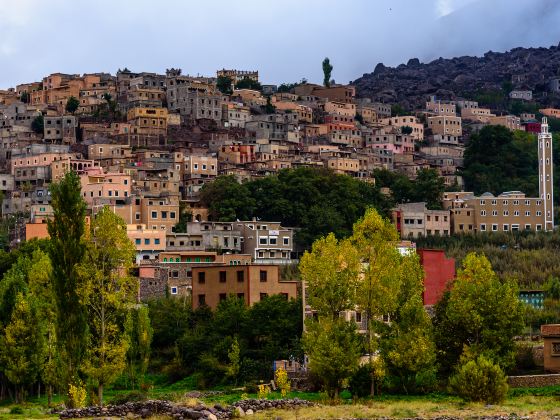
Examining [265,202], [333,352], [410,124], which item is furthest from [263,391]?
[410,124]

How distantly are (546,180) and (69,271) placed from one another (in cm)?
6239

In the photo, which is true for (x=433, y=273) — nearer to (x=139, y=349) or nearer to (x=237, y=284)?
(x=237, y=284)

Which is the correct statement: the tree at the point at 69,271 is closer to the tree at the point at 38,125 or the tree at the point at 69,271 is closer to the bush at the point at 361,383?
the bush at the point at 361,383

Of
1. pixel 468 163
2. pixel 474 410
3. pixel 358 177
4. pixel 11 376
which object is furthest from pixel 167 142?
pixel 474 410

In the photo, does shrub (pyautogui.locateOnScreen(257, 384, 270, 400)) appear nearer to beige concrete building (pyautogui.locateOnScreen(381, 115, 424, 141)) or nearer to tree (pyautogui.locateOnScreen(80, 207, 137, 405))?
tree (pyautogui.locateOnScreen(80, 207, 137, 405))

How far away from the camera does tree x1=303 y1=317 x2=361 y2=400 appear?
4484 centimetres

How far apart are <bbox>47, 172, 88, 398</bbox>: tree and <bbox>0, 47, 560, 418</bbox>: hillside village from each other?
97 millimetres

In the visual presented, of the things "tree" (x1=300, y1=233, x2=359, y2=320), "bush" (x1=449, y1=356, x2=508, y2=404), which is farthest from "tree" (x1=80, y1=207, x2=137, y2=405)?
"bush" (x1=449, y1=356, x2=508, y2=404)

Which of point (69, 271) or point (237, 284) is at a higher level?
point (69, 271)

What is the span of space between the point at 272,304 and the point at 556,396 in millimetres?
16288

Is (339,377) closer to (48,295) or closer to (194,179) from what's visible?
(48,295)

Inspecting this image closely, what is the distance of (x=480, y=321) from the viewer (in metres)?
47.2

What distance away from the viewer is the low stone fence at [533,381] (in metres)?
46.1

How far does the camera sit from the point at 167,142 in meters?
114
